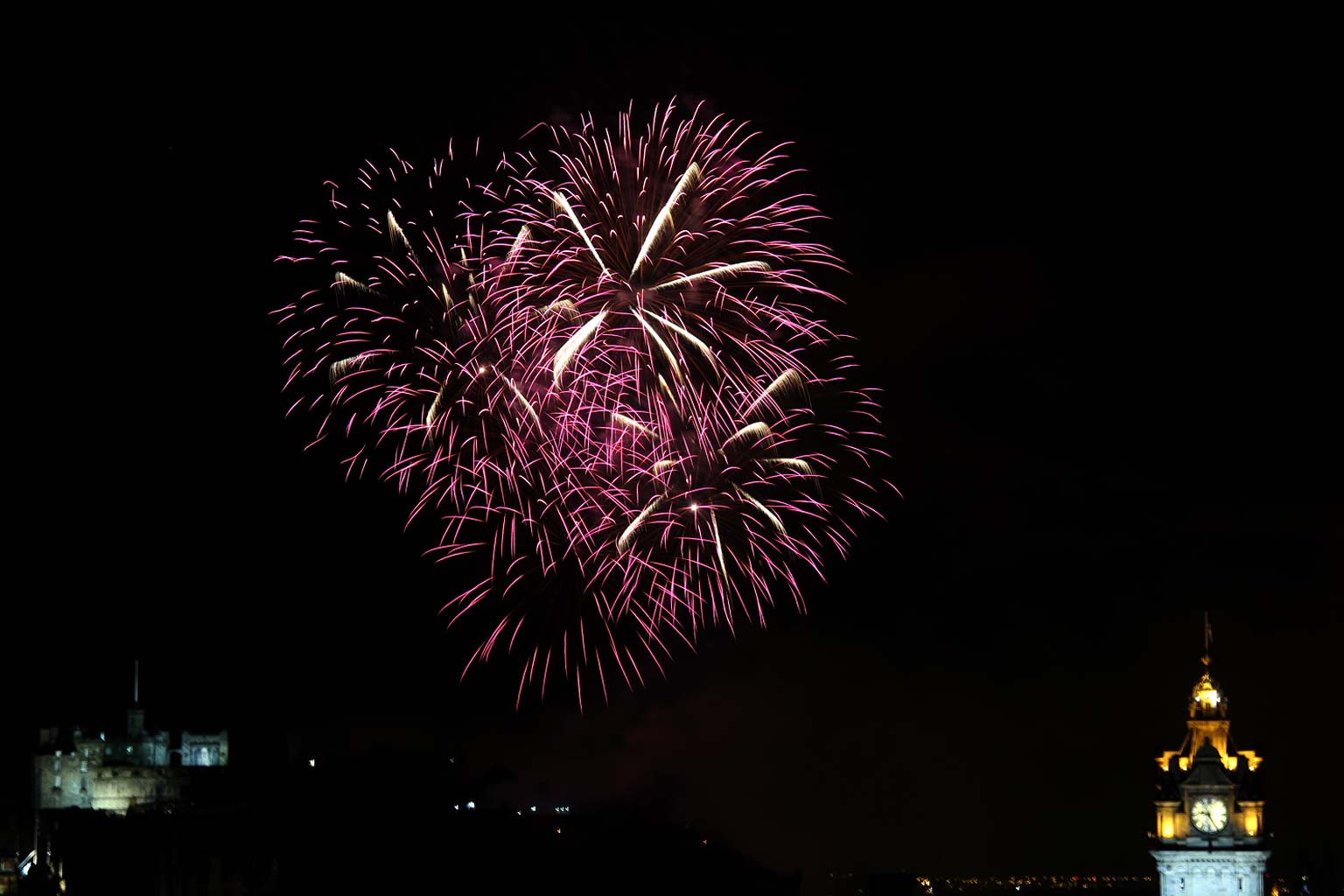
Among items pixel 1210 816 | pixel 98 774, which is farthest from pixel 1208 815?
pixel 98 774

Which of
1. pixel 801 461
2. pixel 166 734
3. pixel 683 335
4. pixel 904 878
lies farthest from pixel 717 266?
pixel 166 734

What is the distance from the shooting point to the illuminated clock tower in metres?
84.4

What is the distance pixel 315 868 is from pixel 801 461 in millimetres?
39911

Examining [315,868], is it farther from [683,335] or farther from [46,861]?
[683,335]

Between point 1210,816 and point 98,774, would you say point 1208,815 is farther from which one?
point 98,774

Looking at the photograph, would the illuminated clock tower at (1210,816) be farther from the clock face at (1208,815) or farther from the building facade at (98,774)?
the building facade at (98,774)

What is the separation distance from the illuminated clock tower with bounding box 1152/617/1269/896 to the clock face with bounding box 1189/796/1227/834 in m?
0.04

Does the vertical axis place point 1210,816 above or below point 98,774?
below

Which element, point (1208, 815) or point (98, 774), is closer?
point (1208, 815)

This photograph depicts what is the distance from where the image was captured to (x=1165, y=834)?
84938 millimetres

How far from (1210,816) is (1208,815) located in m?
0.14

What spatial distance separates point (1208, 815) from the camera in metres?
84.8

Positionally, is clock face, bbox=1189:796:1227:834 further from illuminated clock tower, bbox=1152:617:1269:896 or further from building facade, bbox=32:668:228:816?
building facade, bbox=32:668:228:816

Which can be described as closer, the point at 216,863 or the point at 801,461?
the point at 801,461
